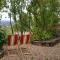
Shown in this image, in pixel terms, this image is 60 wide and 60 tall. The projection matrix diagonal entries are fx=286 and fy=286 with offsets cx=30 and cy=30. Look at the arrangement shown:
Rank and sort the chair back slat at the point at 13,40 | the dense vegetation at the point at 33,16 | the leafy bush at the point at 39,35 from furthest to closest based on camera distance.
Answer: the dense vegetation at the point at 33,16
the leafy bush at the point at 39,35
the chair back slat at the point at 13,40

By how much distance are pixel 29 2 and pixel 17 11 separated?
3.53 feet

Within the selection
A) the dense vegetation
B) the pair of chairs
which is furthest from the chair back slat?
the dense vegetation

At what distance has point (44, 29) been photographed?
68.5 ft

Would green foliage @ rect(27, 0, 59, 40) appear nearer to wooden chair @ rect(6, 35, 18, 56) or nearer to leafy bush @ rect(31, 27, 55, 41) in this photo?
leafy bush @ rect(31, 27, 55, 41)

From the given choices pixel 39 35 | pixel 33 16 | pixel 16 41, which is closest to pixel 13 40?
pixel 16 41

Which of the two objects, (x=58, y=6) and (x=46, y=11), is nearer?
(x=46, y=11)

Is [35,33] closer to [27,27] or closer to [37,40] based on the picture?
[37,40]

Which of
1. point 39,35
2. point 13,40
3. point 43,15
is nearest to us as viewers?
point 13,40

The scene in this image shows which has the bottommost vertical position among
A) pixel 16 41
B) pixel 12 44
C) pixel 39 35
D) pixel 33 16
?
pixel 39 35

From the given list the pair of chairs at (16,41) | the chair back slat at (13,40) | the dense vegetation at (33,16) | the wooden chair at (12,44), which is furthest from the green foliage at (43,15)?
the chair back slat at (13,40)

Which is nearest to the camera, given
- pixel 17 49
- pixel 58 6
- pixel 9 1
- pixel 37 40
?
pixel 17 49

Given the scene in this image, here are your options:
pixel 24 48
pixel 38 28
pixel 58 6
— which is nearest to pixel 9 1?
pixel 38 28

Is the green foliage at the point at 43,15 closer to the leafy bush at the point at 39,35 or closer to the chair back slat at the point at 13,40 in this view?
the leafy bush at the point at 39,35

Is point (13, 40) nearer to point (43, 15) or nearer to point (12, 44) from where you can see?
point (12, 44)
